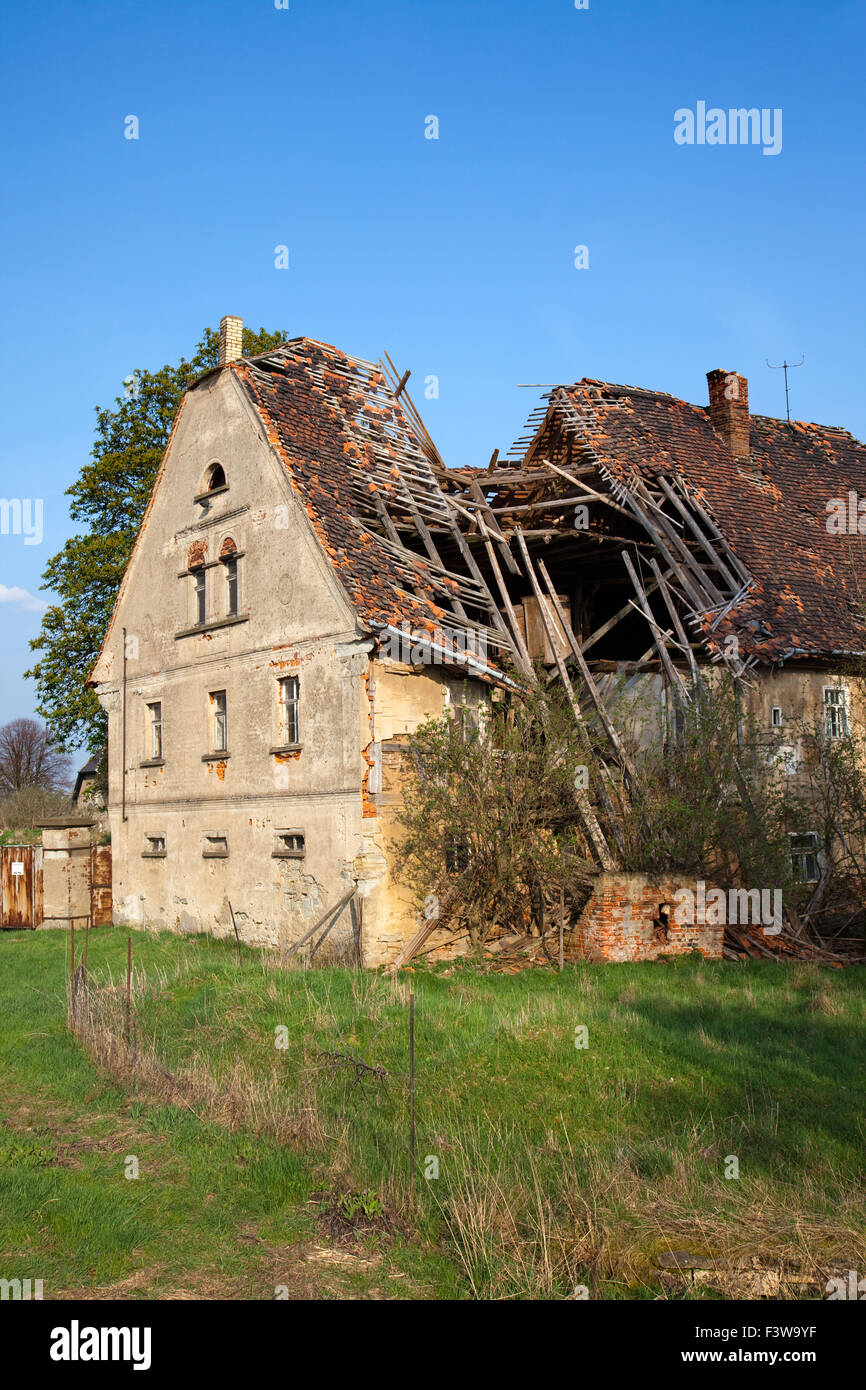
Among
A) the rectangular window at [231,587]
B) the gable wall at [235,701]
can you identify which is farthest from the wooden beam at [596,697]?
the rectangular window at [231,587]

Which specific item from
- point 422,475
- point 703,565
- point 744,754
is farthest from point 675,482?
point 744,754

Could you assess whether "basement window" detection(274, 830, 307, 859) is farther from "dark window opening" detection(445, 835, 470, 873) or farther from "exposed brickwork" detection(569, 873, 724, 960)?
"exposed brickwork" detection(569, 873, 724, 960)

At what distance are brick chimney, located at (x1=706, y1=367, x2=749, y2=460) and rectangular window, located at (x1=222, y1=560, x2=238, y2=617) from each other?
11385 mm

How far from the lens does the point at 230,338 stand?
22.9m

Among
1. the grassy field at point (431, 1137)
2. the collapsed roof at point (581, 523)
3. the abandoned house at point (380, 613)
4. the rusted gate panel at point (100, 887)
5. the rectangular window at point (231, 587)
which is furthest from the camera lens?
the rusted gate panel at point (100, 887)

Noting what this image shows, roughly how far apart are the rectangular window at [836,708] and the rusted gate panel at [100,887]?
14.9 m

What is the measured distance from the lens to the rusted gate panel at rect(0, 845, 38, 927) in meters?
23.8

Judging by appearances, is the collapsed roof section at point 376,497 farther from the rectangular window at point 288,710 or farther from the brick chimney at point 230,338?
the rectangular window at point 288,710

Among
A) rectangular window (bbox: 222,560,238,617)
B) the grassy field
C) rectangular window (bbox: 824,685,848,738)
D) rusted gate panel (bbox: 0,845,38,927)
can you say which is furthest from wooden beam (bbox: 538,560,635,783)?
rusted gate panel (bbox: 0,845,38,927)

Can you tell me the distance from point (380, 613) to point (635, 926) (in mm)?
5928

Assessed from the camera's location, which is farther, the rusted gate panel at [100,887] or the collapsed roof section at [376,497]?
the rusted gate panel at [100,887]

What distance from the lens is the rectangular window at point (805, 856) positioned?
16656 mm

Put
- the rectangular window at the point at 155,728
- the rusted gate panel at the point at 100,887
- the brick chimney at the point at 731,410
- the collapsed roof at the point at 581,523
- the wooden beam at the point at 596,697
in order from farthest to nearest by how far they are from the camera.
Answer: the brick chimney at the point at 731,410 → the rusted gate panel at the point at 100,887 → the rectangular window at the point at 155,728 → the collapsed roof at the point at 581,523 → the wooden beam at the point at 596,697
